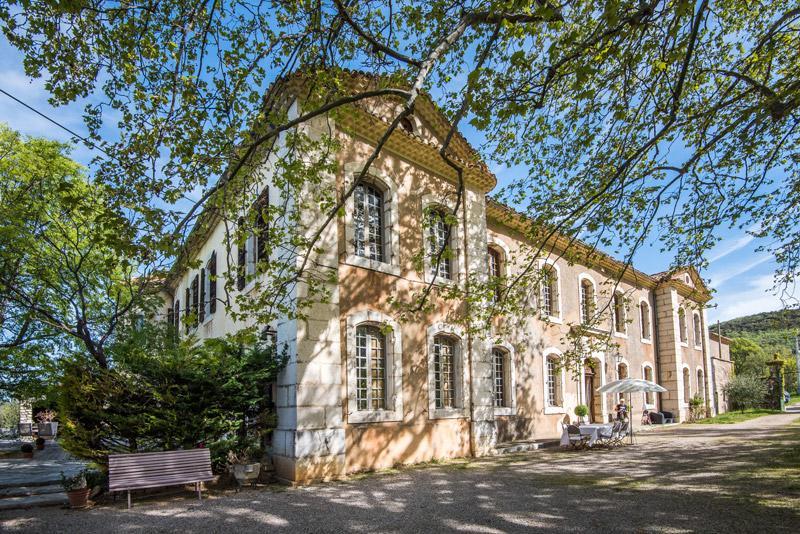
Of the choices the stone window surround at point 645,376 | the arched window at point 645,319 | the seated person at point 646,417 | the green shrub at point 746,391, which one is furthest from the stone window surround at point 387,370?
the green shrub at point 746,391

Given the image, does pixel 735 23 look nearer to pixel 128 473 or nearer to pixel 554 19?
pixel 554 19

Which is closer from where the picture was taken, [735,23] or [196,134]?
[196,134]

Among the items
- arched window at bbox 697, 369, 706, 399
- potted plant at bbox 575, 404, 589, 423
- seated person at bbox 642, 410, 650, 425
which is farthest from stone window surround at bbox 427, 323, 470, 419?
arched window at bbox 697, 369, 706, 399

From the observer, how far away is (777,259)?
30.7 ft

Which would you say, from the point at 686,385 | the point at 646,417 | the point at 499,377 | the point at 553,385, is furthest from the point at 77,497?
the point at 686,385

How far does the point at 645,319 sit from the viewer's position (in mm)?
25531

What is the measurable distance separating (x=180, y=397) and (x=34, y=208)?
664cm

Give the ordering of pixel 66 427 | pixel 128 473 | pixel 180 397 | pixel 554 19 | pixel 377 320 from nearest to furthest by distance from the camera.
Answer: pixel 554 19, pixel 128 473, pixel 66 427, pixel 180 397, pixel 377 320

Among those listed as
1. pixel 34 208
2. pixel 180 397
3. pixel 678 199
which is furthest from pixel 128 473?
pixel 678 199

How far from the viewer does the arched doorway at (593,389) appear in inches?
787

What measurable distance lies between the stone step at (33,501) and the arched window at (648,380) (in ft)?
75.5

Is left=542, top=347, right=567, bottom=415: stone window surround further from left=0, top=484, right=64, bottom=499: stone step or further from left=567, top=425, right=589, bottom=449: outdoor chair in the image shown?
left=0, top=484, right=64, bottom=499: stone step

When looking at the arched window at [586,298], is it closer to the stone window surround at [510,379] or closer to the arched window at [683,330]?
the stone window surround at [510,379]

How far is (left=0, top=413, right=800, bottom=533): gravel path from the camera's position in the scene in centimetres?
650
